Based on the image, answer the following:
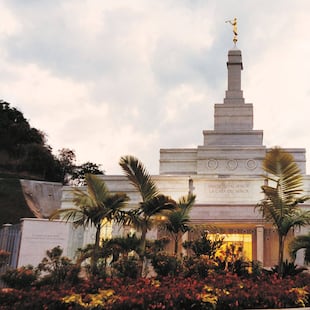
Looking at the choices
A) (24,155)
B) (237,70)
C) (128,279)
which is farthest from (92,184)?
(24,155)

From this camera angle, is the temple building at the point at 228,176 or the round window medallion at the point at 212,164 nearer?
the temple building at the point at 228,176

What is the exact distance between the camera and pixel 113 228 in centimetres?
2025

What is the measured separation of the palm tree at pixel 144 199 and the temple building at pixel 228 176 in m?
7.62

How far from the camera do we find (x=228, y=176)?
2203cm

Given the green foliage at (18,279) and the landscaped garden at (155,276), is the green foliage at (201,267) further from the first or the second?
the green foliage at (18,279)

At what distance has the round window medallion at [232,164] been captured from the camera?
22.3 meters

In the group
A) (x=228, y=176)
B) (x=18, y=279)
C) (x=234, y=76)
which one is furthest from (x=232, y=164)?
(x=18, y=279)

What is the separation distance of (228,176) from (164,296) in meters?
15.4

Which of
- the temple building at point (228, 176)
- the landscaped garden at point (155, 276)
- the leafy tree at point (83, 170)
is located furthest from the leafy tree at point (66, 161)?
the landscaped garden at point (155, 276)

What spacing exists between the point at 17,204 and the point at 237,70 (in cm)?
1827

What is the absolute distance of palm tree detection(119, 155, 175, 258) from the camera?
10289 mm

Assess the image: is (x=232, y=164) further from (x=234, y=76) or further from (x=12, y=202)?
(x=12, y=202)

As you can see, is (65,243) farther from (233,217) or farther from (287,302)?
(287,302)

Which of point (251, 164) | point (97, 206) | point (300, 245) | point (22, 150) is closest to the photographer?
point (97, 206)
